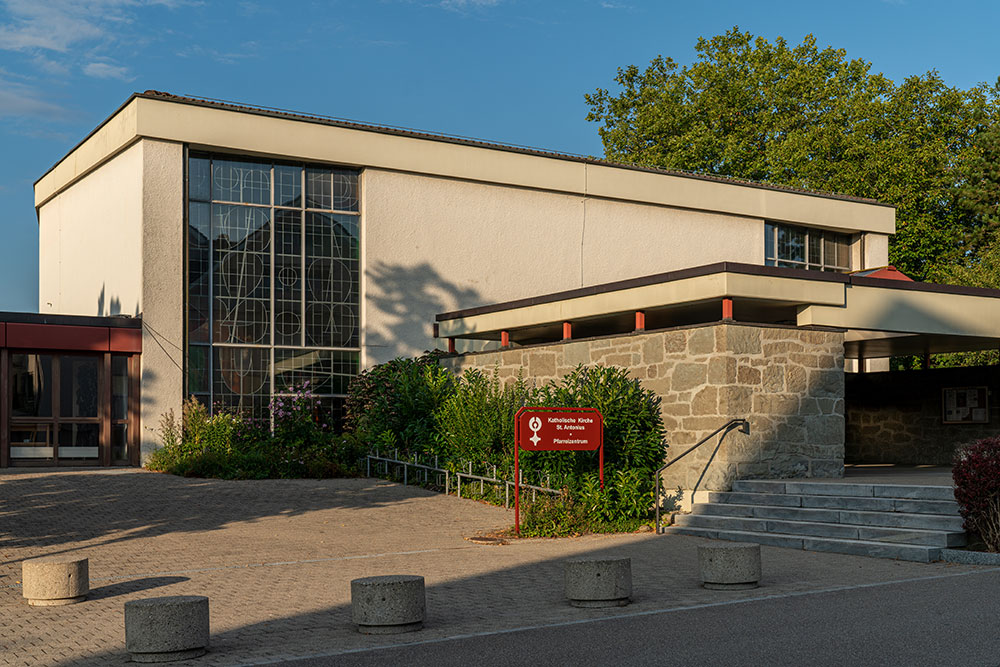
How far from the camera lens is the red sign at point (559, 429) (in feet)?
49.2

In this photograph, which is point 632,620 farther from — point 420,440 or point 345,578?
point 420,440

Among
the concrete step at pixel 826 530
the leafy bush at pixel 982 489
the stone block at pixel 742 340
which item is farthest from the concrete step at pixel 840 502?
the stone block at pixel 742 340

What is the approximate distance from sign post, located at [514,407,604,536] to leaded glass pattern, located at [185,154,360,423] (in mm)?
10281

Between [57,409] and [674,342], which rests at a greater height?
[674,342]

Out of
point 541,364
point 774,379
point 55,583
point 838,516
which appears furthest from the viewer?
point 541,364

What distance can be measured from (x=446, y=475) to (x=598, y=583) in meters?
9.69

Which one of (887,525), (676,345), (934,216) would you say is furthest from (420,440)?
(934,216)

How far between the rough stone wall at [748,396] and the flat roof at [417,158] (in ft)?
34.4

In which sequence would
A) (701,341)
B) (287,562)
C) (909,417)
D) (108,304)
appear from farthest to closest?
(108,304)
(909,417)
(701,341)
(287,562)

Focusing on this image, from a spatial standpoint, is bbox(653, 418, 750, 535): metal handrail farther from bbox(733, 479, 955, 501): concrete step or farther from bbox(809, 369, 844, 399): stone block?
bbox(809, 369, 844, 399): stone block

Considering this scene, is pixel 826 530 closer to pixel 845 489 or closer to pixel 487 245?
pixel 845 489

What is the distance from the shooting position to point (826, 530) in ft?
45.0

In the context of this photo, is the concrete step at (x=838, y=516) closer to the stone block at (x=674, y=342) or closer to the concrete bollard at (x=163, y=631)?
the stone block at (x=674, y=342)

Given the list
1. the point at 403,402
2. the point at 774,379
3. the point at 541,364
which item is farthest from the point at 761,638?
the point at 403,402
